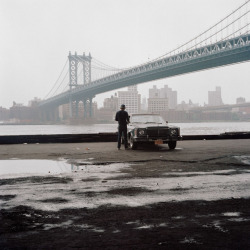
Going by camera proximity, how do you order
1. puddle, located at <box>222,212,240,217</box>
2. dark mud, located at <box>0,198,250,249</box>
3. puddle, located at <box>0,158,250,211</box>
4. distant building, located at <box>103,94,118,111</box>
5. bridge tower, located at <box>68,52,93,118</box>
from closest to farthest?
dark mud, located at <box>0,198,250,249</box>
puddle, located at <box>222,212,240,217</box>
puddle, located at <box>0,158,250,211</box>
bridge tower, located at <box>68,52,93,118</box>
distant building, located at <box>103,94,118,111</box>

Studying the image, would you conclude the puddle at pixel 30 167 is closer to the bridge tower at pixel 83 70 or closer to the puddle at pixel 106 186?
the puddle at pixel 106 186

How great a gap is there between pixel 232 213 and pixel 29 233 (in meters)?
2.17

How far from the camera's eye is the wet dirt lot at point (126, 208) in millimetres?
3268

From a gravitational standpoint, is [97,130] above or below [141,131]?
below

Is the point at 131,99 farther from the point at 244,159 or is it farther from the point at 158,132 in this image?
the point at 244,159

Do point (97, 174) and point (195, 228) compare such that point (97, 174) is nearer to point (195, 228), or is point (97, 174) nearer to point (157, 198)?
point (157, 198)

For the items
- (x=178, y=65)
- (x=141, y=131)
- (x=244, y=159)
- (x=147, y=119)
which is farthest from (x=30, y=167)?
(x=178, y=65)

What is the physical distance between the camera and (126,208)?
14.6ft

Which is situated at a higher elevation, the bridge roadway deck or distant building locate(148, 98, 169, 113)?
the bridge roadway deck

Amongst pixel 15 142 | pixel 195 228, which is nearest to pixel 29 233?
pixel 195 228

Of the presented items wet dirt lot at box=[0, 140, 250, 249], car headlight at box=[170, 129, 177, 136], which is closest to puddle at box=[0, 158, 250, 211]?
wet dirt lot at box=[0, 140, 250, 249]

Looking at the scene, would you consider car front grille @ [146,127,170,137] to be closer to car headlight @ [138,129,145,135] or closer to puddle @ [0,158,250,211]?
car headlight @ [138,129,145,135]

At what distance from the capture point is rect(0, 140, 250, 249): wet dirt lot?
3268 mm

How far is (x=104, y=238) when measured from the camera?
332cm
